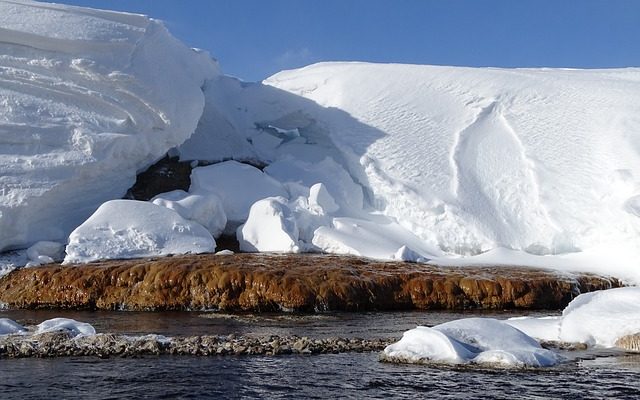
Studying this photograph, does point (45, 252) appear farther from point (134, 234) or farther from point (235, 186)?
point (235, 186)

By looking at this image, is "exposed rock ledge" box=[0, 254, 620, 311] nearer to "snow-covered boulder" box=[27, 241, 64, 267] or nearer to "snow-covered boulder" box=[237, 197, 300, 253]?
"snow-covered boulder" box=[27, 241, 64, 267]

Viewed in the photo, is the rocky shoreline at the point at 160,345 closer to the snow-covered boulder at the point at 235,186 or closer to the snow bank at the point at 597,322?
the snow bank at the point at 597,322

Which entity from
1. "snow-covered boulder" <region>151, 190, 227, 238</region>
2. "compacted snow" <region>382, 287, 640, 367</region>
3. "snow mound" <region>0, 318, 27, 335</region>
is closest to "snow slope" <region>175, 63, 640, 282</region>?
"snow-covered boulder" <region>151, 190, 227, 238</region>

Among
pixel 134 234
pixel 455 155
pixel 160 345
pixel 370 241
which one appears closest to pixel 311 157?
pixel 455 155

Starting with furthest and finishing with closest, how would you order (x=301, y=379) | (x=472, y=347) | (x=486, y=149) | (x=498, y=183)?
1. (x=486, y=149)
2. (x=498, y=183)
3. (x=472, y=347)
4. (x=301, y=379)

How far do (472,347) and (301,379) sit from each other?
274cm

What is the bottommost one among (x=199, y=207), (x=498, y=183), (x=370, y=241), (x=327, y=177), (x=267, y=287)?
(x=267, y=287)

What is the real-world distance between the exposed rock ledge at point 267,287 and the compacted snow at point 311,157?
1.62m

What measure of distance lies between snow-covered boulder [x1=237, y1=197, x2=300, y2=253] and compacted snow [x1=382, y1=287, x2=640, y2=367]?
9.83 metres

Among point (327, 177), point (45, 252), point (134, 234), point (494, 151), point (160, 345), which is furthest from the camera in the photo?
point (494, 151)

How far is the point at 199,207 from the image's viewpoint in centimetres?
2278

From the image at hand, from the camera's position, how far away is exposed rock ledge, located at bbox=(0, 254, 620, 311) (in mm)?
17250

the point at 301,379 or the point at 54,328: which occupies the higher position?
the point at 54,328

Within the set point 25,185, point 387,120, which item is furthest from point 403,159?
point 25,185
